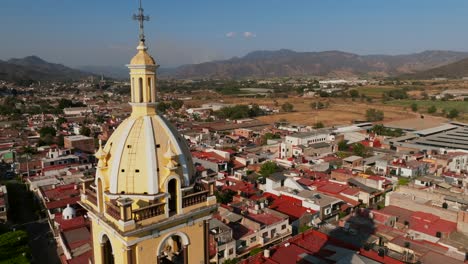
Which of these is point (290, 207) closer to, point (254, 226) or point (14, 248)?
point (254, 226)

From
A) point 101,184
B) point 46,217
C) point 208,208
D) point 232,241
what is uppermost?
point 101,184

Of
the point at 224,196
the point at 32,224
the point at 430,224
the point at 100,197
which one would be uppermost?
the point at 100,197

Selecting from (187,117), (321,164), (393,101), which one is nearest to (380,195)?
(321,164)

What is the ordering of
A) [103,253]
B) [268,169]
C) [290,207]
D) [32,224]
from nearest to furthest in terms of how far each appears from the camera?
[103,253] < [290,207] < [32,224] < [268,169]

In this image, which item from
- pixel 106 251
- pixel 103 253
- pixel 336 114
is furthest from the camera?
pixel 336 114

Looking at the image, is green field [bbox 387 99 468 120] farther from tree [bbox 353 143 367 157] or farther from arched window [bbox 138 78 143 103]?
arched window [bbox 138 78 143 103]

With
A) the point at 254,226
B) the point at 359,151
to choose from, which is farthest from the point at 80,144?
the point at 359,151

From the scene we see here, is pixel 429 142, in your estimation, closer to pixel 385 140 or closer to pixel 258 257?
pixel 385 140
